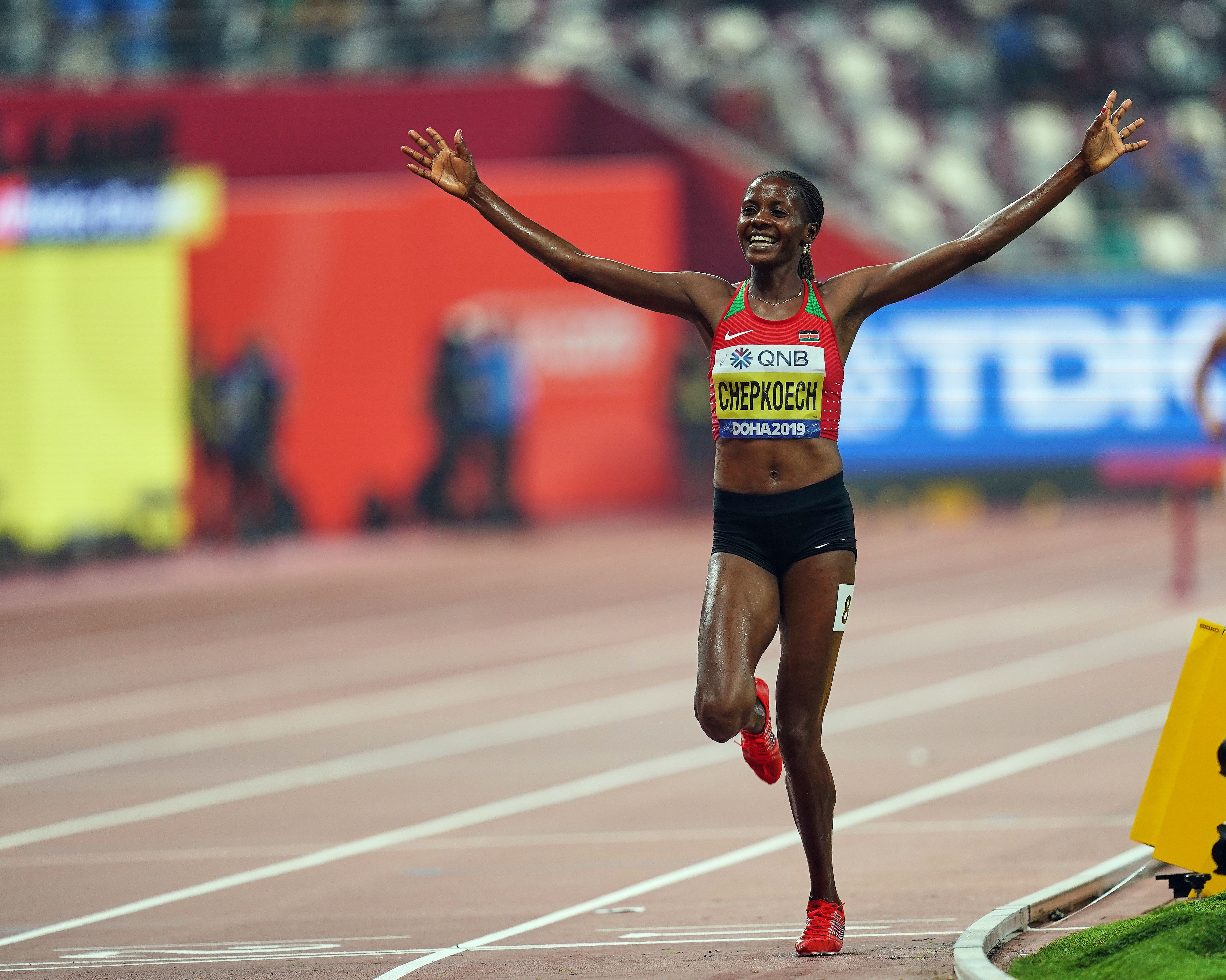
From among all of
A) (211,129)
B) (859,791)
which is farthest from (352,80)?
(859,791)

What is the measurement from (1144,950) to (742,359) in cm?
222

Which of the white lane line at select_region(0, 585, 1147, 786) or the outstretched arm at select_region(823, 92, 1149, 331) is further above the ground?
the outstretched arm at select_region(823, 92, 1149, 331)

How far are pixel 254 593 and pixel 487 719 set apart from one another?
9211 mm

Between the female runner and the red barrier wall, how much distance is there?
19.9 metres

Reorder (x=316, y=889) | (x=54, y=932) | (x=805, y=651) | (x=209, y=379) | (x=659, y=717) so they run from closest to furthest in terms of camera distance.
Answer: (x=805, y=651)
(x=54, y=932)
(x=316, y=889)
(x=659, y=717)
(x=209, y=379)

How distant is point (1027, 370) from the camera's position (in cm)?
2534

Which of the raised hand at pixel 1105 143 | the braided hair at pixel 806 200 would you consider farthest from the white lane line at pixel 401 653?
the raised hand at pixel 1105 143

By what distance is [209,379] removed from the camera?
26938 millimetres

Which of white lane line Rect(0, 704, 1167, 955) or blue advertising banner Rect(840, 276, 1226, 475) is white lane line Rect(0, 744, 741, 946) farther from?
blue advertising banner Rect(840, 276, 1226, 475)

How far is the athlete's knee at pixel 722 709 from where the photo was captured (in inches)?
233

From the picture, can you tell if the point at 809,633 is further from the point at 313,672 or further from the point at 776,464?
the point at 313,672

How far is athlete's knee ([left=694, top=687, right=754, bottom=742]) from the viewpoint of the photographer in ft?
19.4

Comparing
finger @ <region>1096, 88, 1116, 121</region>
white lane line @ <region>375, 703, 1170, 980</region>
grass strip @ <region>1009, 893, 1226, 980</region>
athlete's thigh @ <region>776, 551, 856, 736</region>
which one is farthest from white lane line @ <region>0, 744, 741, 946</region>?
finger @ <region>1096, 88, 1116, 121</region>

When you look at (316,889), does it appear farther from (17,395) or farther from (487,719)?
(17,395)
